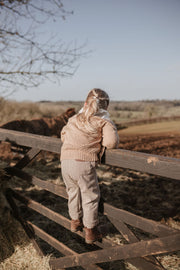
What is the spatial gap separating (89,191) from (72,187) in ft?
0.63

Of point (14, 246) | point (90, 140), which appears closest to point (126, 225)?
point (90, 140)

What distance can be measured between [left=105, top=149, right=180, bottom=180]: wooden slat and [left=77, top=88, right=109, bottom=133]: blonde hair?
0.29 meters

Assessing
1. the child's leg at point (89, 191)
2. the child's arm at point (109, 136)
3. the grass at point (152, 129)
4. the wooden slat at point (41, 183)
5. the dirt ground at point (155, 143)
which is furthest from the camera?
the grass at point (152, 129)

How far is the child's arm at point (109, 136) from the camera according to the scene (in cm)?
170

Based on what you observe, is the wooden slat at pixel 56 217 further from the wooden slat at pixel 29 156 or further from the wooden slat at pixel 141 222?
the wooden slat at pixel 29 156

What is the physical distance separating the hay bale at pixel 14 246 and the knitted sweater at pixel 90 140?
1487mm

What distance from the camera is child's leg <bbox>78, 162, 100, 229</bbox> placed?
1.81 metres

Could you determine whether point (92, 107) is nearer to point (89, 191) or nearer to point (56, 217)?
point (89, 191)

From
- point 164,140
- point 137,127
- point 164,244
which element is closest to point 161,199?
point 164,244

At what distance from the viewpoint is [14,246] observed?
2920 millimetres

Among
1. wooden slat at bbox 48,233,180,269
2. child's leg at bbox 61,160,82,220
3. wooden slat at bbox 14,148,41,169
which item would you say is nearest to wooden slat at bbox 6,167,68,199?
wooden slat at bbox 14,148,41,169

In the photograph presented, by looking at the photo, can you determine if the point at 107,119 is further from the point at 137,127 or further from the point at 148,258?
the point at 137,127

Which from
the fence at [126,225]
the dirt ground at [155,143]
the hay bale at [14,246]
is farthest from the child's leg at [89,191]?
the dirt ground at [155,143]

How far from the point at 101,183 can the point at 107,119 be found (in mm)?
3905
